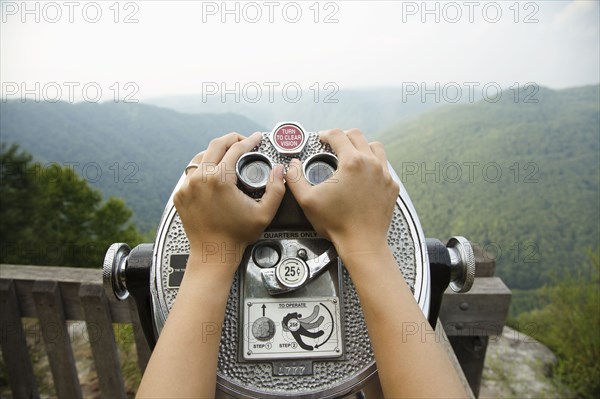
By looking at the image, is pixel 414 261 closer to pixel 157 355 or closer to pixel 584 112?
pixel 157 355

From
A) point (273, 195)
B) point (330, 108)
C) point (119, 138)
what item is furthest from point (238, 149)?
point (119, 138)

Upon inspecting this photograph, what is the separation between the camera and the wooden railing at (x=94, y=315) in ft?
5.64

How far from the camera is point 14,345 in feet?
6.42

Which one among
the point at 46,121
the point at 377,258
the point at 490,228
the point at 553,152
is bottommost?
the point at 490,228

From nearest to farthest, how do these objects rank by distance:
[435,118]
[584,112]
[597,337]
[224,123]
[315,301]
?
1. [315,301]
2. [597,337]
3. [224,123]
4. [584,112]
5. [435,118]

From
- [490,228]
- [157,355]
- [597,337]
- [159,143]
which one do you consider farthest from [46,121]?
[597,337]

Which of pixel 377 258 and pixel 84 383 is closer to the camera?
pixel 377 258

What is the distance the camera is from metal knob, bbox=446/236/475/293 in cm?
101

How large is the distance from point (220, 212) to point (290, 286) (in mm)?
214

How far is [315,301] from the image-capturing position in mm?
886

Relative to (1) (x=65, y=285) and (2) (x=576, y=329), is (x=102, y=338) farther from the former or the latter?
(2) (x=576, y=329)

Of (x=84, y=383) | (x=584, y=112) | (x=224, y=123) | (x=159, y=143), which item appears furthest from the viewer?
(x=584, y=112)

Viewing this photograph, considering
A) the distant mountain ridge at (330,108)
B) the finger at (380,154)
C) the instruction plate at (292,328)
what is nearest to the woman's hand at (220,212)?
the instruction plate at (292,328)

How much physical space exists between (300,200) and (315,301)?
22cm
